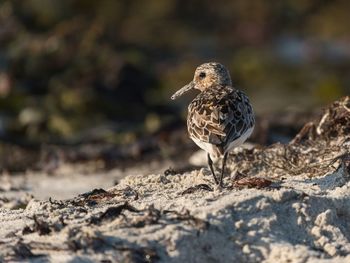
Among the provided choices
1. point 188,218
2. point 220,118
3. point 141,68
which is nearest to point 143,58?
point 141,68

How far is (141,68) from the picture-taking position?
1603 cm

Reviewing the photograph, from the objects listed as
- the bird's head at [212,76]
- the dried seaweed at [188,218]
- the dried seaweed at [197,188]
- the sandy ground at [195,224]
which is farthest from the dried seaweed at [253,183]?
the bird's head at [212,76]

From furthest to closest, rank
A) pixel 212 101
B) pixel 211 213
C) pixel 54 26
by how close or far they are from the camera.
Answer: pixel 54 26 → pixel 212 101 → pixel 211 213

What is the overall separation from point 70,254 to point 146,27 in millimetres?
16988

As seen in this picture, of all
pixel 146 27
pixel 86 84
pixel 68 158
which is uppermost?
pixel 146 27

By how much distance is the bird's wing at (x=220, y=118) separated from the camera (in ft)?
20.3

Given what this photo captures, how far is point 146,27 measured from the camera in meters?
21.6

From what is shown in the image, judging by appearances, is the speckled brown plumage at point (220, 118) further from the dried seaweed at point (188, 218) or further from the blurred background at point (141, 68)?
the blurred background at point (141, 68)

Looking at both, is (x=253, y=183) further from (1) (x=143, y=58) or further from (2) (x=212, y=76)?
(1) (x=143, y=58)

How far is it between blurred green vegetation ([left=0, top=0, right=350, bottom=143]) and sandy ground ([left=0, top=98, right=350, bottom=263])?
541 cm

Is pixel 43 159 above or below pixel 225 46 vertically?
below

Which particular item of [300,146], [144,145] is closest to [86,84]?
[144,145]

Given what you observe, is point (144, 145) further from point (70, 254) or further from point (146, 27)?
point (146, 27)

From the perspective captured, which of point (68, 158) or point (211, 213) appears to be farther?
point (68, 158)
